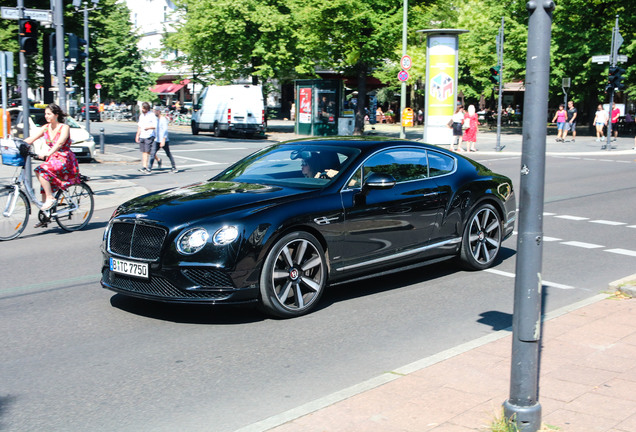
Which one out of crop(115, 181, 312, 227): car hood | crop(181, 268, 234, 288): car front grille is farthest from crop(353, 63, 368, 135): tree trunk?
crop(181, 268, 234, 288): car front grille

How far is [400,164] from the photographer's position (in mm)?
7539

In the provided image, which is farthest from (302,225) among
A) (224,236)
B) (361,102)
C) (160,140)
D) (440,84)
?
(361,102)

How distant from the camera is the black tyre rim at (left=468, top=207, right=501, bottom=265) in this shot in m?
8.14

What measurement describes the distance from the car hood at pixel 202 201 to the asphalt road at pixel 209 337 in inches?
35.2

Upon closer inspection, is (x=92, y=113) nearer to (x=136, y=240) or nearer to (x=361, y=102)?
(x=361, y=102)

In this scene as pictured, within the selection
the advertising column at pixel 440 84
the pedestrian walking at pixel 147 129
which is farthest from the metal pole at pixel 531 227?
the advertising column at pixel 440 84

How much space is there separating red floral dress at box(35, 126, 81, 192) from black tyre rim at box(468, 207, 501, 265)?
587cm

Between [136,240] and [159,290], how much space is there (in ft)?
1.58

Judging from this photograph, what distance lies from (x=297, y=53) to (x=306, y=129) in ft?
26.7

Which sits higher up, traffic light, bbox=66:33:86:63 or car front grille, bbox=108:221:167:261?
traffic light, bbox=66:33:86:63

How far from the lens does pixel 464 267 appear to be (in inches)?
326

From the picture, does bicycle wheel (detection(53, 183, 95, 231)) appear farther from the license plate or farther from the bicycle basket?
the license plate

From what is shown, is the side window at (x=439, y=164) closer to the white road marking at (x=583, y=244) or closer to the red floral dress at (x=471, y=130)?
the white road marking at (x=583, y=244)

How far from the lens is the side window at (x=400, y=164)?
23.7 feet
